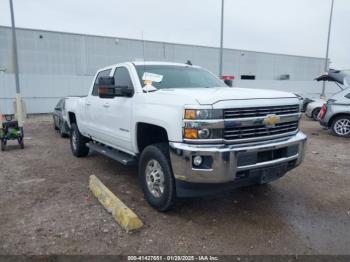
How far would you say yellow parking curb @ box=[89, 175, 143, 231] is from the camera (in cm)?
339

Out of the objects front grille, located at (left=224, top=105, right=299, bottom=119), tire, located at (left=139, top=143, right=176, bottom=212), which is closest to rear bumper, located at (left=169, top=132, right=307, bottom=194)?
tire, located at (left=139, top=143, right=176, bottom=212)

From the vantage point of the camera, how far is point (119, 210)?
3.60 m

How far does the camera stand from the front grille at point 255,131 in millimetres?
3266

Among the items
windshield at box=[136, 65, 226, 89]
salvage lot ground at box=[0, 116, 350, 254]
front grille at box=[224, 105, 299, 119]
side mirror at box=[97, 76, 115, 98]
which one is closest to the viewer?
salvage lot ground at box=[0, 116, 350, 254]

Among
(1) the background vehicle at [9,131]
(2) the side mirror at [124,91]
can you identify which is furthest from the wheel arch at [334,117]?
(1) the background vehicle at [9,131]

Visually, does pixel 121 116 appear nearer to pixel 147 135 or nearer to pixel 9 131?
pixel 147 135

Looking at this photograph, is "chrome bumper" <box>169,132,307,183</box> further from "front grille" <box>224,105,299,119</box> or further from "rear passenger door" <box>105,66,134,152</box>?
"rear passenger door" <box>105,66,134,152</box>

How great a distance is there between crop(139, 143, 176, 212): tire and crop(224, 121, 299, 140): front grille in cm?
83

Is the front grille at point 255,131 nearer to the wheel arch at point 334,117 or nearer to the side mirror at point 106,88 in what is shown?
the side mirror at point 106,88

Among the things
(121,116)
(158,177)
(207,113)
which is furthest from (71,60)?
(207,113)

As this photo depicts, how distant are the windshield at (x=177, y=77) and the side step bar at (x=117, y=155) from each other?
1.17m

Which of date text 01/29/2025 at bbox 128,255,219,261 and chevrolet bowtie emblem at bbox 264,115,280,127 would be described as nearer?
date text 01/29/2025 at bbox 128,255,219,261

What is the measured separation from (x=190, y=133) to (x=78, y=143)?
4519mm

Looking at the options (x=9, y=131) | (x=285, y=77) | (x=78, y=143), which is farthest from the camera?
(x=285, y=77)
